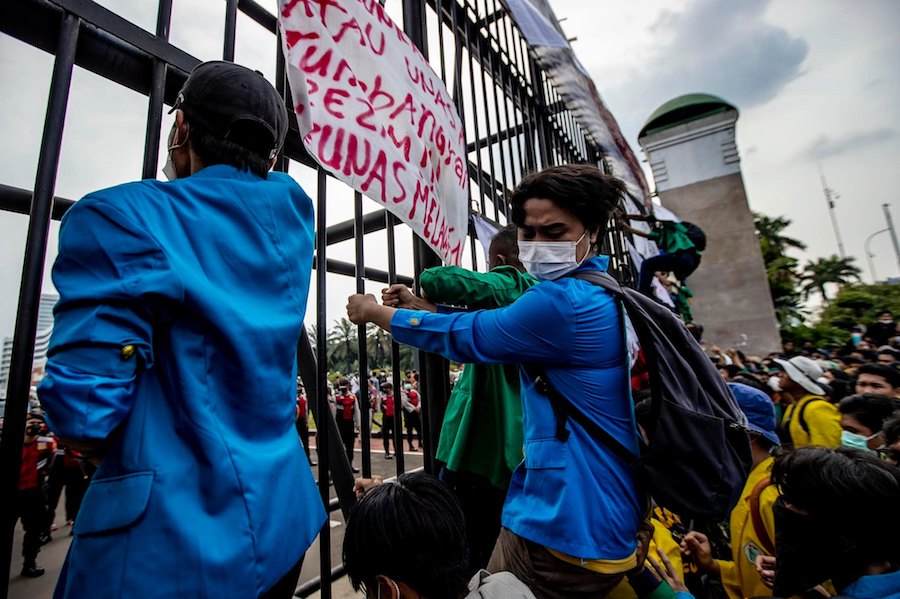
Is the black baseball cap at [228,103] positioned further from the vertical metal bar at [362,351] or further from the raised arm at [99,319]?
the vertical metal bar at [362,351]

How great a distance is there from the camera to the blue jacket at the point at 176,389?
2.24ft

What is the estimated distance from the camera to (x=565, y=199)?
1.48 meters

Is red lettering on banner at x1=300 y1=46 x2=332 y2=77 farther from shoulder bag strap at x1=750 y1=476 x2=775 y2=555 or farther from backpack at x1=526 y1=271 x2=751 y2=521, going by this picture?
shoulder bag strap at x1=750 y1=476 x2=775 y2=555

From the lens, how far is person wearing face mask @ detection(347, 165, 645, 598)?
1.25m

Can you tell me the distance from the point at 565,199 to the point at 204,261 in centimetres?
106

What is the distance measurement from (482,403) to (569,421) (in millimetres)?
535

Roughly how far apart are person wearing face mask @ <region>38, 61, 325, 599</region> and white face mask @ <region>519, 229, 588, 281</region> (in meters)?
0.80

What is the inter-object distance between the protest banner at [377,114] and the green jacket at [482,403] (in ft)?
1.12

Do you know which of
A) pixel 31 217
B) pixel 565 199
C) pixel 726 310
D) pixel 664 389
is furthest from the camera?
pixel 726 310

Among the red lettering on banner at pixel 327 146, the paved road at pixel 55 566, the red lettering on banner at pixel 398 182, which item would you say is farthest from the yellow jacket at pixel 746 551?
the red lettering on banner at pixel 327 146

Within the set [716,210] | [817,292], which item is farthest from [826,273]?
[716,210]

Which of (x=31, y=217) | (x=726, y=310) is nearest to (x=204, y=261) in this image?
(x=31, y=217)

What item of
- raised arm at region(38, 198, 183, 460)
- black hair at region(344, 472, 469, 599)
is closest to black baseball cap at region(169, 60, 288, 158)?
raised arm at region(38, 198, 183, 460)

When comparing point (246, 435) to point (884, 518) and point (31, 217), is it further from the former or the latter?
point (884, 518)
